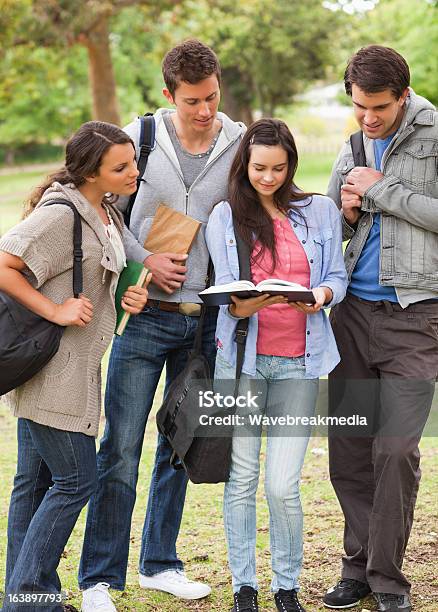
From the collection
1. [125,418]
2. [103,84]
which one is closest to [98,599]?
[125,418]

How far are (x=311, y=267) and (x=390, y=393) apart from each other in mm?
596

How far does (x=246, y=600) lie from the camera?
3.71 m

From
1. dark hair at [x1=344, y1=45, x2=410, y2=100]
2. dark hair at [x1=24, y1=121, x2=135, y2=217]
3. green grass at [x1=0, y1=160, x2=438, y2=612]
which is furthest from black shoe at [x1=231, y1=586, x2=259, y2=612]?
dark hair at [x1=344, y1=45, x2=410, y2=100]

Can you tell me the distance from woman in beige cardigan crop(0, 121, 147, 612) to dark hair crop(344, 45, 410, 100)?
899 mm

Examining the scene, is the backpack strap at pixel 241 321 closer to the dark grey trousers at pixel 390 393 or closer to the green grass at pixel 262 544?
the dark grey trousers at pixel 390 393

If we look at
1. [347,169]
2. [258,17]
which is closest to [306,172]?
[258,17]

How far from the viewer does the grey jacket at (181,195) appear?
12.7 ft

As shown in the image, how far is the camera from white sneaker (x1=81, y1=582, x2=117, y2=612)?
3.83 meters

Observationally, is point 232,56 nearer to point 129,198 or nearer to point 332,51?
point 332,51

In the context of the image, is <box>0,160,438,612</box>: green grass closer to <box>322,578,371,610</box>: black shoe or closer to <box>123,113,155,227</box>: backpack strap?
<box>322,578,371,610</box>: black shoe

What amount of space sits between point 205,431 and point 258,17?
36.3m

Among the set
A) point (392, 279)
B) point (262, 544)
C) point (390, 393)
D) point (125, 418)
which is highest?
point (392, 279)

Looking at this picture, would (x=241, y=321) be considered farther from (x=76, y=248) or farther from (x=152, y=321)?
(x=76, y=248)

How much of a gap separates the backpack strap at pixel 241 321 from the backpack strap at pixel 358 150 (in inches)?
24.3
